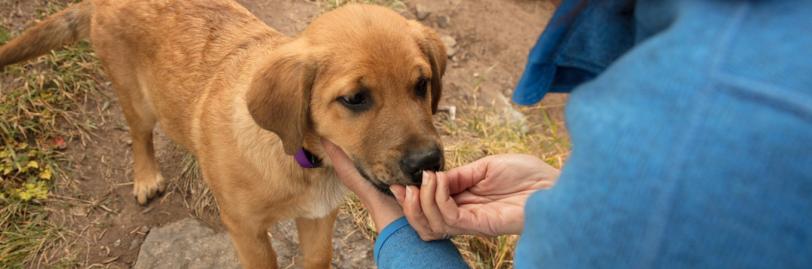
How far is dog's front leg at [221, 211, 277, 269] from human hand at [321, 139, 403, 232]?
0.70 metres

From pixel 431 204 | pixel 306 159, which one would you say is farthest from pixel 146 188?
pixel 431 204

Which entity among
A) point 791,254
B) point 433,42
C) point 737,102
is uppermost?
point 737,102

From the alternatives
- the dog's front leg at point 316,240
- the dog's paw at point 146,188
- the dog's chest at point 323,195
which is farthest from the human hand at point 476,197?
the dog's paw at point 146,188

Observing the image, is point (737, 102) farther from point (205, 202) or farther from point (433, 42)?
point (205, 202)

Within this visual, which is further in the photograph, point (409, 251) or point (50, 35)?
point (50, 35)

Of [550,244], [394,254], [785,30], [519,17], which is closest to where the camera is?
→ [785,30]

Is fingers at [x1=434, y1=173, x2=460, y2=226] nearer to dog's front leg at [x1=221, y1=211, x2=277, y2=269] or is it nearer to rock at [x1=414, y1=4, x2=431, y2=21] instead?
dog's front leg at [x1=221, y1=211, x2=277, y2=269]

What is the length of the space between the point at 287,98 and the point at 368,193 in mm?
508

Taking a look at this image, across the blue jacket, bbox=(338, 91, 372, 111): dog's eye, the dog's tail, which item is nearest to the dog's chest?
bbox=(338, 91, 372, 111): dog's eye

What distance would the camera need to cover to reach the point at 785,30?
951 millimetres

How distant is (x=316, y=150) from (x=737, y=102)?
2.02 meters

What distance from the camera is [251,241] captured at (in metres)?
3.22

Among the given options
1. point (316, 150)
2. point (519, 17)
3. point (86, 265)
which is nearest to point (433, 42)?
point (316, 150)

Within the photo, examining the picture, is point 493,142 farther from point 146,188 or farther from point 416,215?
point 416,215
